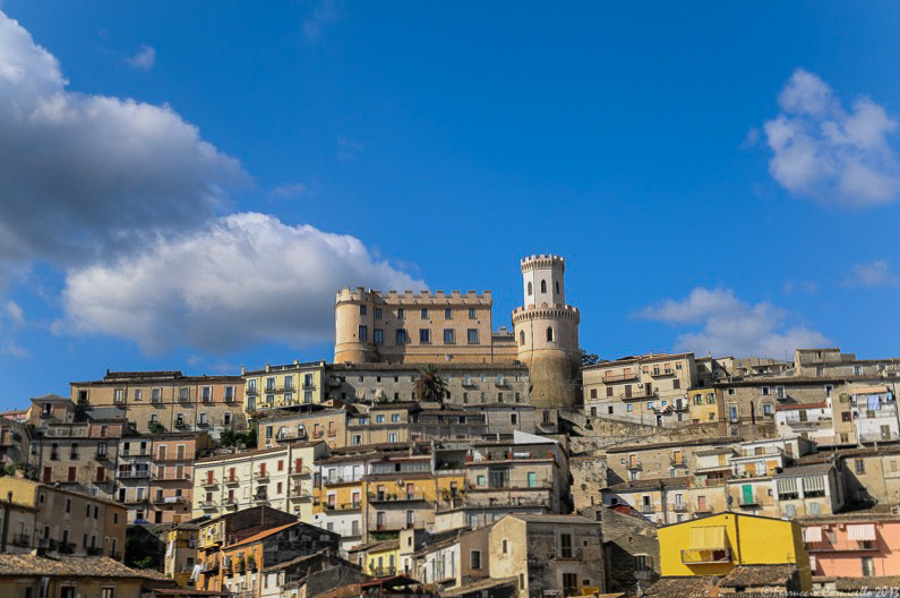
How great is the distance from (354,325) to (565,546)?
212 feet

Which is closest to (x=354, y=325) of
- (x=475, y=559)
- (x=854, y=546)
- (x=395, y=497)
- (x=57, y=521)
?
(x=395, y=497)

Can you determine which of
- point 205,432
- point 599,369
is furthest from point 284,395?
point 599,369

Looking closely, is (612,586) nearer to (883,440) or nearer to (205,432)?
(883,440)

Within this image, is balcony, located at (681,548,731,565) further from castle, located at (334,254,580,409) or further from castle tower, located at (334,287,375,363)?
castle tower, located at (334,287,375,363)

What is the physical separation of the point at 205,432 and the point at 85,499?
1248 inches

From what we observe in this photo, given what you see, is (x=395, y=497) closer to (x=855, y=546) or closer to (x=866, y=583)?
(x=855, y=546)

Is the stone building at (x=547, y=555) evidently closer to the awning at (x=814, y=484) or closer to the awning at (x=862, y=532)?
the awning at (x=862, y=532)

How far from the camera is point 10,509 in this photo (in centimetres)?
5969

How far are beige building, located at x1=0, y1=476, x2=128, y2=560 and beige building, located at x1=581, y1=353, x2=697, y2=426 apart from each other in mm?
50500

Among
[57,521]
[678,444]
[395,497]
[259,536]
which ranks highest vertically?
[678,444]

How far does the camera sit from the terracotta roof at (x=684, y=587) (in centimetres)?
5322

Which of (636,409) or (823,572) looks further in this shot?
(636,409)

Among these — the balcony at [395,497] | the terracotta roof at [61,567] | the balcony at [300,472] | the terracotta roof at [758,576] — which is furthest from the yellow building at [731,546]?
the balcony at [300,472]

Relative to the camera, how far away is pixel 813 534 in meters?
60.2
